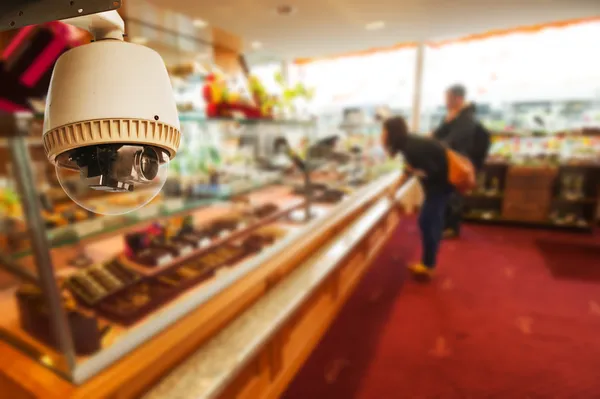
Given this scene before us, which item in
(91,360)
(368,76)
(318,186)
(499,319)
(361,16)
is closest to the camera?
(91,360)

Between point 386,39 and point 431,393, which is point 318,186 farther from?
point 386,39

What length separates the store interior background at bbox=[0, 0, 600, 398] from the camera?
2.01m

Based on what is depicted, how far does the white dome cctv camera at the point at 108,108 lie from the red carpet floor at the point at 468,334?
192 cm

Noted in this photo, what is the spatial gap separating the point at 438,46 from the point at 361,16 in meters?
2.59

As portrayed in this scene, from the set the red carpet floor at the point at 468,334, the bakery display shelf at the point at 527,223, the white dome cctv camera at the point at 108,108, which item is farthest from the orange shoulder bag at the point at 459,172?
the bakery display shelf at the point at 527,223

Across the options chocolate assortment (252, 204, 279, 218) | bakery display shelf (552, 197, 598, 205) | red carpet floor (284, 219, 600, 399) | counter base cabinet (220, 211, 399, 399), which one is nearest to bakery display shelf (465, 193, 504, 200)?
bakery display shelf (552, 197, 598, 205)

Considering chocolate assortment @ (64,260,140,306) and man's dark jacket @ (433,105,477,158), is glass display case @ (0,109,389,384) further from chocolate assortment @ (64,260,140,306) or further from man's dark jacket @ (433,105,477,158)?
man's dark jacket @ (433,105,477,158)

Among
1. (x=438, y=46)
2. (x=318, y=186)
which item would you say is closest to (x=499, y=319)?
(x=318, y=186)

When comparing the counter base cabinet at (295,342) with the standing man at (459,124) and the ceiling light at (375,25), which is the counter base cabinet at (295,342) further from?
the ceiling light at (375,25)

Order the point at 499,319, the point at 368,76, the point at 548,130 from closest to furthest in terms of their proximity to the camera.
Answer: the point at 499,319
the point at 548,130
the point at 368,76

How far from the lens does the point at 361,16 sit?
3.92 meters

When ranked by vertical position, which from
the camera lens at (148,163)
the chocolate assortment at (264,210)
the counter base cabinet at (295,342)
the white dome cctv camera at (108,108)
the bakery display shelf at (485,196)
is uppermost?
the white dome cctv camera at (108,108)

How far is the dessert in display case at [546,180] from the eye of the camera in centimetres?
502

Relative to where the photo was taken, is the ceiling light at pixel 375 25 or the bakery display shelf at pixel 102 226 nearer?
the bakery display shelf at pixel 102 226
